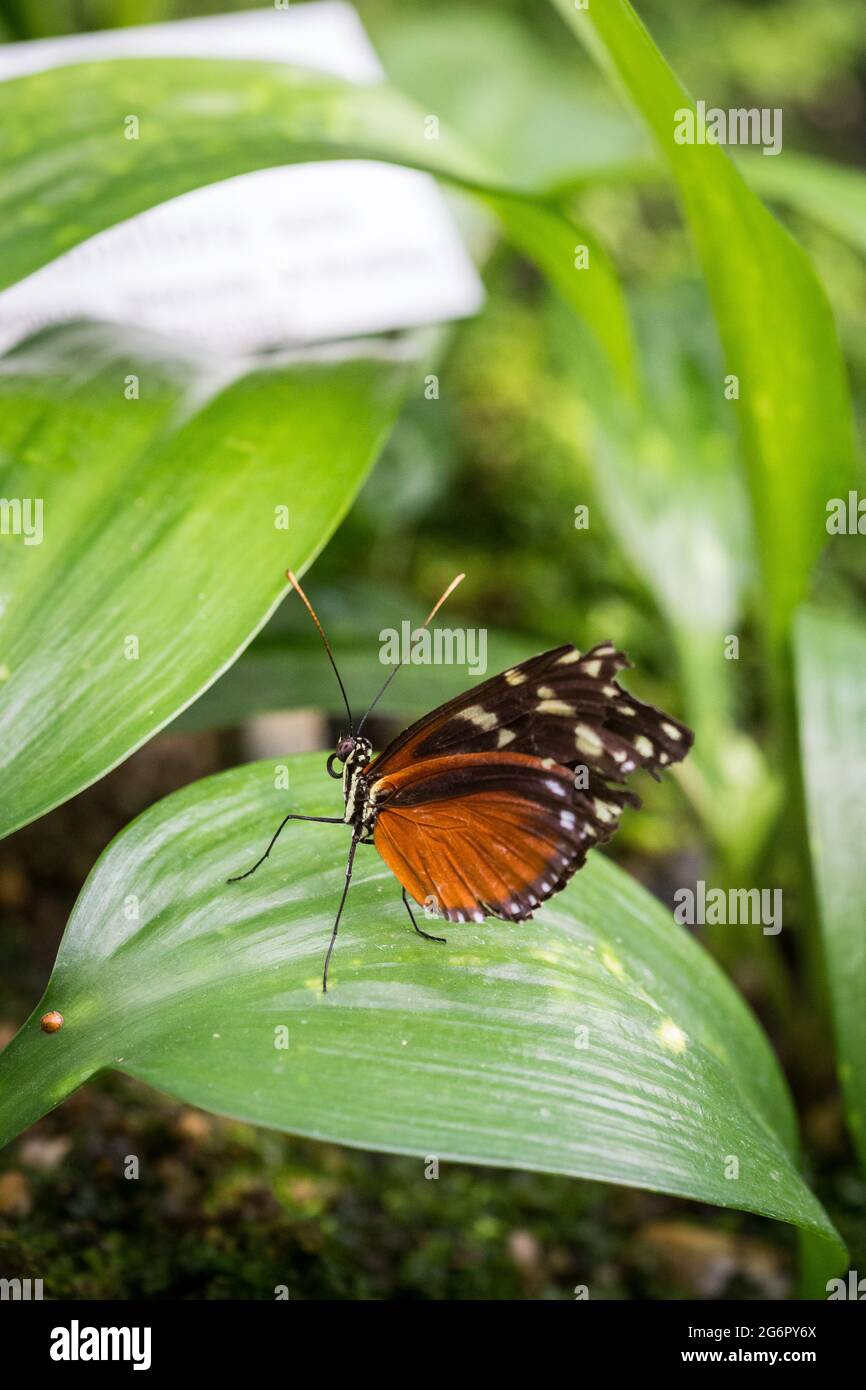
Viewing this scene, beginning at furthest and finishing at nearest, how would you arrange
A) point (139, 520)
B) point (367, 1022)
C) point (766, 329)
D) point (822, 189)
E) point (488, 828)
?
1. point (822, 189)
2. point (766, 329)
3. point (139, 520)
4. point (488, 828)
5. point (367, 1022)

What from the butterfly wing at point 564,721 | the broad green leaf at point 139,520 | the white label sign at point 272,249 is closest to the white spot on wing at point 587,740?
the butterfly wing at point 564,721

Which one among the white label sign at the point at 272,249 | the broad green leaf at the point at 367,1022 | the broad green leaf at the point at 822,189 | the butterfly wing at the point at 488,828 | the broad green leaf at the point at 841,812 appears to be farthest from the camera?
the white label sign at the point at 272,249

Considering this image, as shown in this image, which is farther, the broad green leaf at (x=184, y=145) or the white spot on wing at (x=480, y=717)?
the broad green leaf at (x=184, y=145)

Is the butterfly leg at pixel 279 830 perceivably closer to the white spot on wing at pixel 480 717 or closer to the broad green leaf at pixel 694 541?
the white spot on wing at pixel 480 717

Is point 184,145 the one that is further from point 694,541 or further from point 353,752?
point 694,541

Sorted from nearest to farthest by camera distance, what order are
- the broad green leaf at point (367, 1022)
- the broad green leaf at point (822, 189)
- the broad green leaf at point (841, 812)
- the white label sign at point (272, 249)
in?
the broad green leaf at point (367, 1022) → the broad green leaf at point (841, 812) → the broad green leaf at point (822, 189) → the white label sign at point (272, 249)

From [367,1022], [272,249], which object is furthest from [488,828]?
[272,249]

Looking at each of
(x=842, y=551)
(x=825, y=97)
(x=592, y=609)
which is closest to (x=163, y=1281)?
(x=592, y=609)

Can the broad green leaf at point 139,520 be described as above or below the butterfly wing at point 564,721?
above
